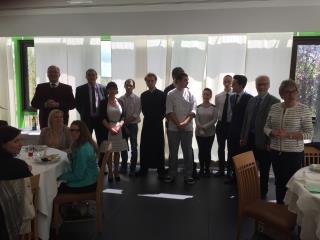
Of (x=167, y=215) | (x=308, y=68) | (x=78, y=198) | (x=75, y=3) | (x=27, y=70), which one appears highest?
(x=75, y=3)

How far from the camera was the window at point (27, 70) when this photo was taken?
553 centimetres

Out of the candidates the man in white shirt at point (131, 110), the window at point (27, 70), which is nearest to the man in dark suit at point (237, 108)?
the man in white shirt at point (131, 110)

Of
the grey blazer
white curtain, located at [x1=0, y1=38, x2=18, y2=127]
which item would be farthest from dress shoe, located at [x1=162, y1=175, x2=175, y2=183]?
white curtain, located at [x1=0, y1=38, x2=18, y2=127]

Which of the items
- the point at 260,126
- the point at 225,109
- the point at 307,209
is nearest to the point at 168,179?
the point at 225,109

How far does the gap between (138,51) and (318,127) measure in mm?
2983

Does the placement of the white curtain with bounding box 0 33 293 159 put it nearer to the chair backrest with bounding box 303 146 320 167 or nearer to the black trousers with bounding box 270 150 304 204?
the chair backrest with bounding box 303 146 320 167

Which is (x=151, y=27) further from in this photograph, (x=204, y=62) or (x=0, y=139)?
(x=0, y=139)

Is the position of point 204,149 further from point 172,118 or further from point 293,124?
point 293,124

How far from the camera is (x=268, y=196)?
3746 mm

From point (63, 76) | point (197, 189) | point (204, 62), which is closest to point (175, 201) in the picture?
point (197, 189)

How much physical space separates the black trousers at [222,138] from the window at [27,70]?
3.38 meters

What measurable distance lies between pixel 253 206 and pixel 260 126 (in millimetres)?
1202

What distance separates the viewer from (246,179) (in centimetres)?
256

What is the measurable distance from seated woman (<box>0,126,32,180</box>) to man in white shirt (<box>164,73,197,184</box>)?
2268mm
